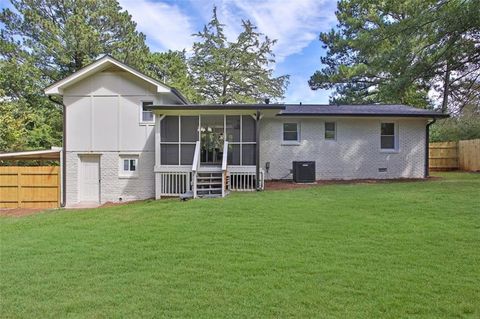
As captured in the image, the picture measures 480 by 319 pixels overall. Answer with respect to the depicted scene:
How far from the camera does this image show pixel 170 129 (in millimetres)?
14703

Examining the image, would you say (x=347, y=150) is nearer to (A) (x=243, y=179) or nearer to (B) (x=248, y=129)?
(B) (x=248, y=129)

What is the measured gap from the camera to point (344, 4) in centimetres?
2956

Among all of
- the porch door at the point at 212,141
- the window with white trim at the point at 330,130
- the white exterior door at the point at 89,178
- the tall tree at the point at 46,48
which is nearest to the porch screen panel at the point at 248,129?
the porch door at the point at 212,141

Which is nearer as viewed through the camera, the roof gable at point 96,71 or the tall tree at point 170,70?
the roof gable at point 96,71

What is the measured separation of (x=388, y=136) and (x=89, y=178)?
13707 millimetres

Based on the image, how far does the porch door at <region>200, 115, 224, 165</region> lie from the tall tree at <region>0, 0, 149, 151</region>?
1197 centimetres

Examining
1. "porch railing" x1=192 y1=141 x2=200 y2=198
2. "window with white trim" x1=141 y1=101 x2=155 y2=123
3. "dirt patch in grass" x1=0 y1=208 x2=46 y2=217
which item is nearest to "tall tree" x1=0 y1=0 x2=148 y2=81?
"window with white trim" x1=141 y1=101 x2=155 y2=123

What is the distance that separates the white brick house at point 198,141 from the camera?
46.6ft

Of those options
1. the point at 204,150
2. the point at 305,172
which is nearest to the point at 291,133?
the point at 305,172

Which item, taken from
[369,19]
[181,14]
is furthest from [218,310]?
[369,19]

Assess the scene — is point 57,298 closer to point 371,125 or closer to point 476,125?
point 371,125

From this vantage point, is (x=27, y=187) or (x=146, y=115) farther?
(x=146, y=115)

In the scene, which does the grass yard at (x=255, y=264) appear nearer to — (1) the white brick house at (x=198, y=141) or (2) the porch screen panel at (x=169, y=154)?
(1) the white brick house at (x=198, y=141)

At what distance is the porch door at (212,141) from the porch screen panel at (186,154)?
0.64 meters
